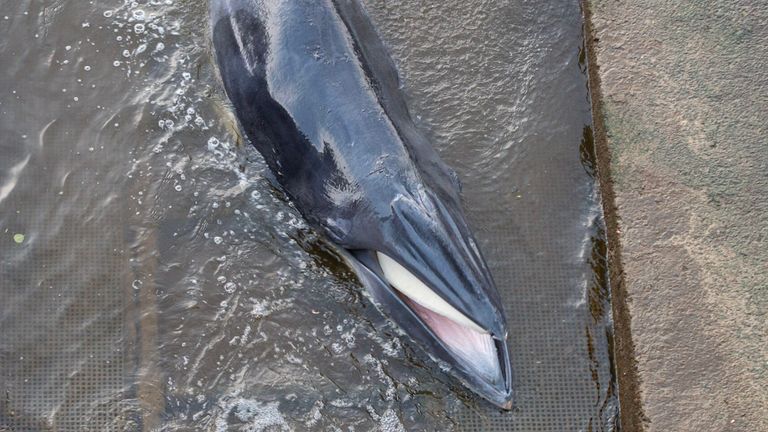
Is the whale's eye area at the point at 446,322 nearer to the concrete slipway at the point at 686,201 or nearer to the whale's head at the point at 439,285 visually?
the whale's head at the point at 439,285

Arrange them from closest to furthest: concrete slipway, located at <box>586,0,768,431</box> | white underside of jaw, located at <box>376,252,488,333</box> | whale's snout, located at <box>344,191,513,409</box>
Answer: whale's snout, located at <box>344,191,513,409</box> → white underside of jaw, located at <box>376,252,488,333</box> → concrete slipway, located at <box>586,0,768,431</box>

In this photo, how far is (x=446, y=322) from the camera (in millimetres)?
3869

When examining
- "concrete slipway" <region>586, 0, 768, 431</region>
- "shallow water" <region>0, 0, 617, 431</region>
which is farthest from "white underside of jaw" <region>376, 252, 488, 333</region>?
"concrete slipway" <region>586, 0, 768, 431</region>

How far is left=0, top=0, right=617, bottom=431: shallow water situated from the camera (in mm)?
4051

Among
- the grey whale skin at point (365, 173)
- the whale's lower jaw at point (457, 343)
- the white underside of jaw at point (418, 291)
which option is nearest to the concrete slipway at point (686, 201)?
the whale's lower jaw at point (457, 343)

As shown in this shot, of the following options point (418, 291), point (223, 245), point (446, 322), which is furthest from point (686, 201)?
point (223, 245)

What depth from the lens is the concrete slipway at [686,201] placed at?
13.2 feet

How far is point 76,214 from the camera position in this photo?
14.0ft

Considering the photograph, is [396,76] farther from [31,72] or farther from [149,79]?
[31,72]

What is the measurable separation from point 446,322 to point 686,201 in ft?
4.75

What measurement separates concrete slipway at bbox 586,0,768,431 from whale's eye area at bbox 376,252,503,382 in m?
0.82

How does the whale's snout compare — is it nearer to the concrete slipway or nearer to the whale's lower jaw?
the whale's lower jaw

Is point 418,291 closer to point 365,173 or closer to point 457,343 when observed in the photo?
point 457,343

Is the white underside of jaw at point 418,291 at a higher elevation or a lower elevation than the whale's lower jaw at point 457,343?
higher
